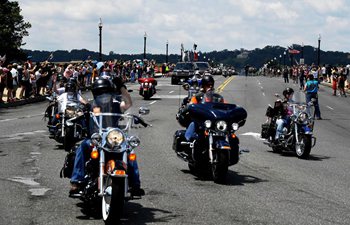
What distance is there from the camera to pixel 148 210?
9031 mm

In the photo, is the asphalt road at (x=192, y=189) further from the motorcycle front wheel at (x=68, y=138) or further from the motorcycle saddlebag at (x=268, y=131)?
the motorcycle saddlebag at (x=268, y=131)

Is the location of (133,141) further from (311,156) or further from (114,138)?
(311,156)

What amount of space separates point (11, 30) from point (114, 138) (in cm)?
6336

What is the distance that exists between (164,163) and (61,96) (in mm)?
3754

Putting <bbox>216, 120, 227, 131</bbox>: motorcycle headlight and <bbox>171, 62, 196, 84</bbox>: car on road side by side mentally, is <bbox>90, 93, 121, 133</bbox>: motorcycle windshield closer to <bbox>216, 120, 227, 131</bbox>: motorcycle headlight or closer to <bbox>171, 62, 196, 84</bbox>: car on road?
<bbox>216, 120, 227, 131</bbox>: motorcycle headlight

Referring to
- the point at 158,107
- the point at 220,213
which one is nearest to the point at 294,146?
the point at 220,213

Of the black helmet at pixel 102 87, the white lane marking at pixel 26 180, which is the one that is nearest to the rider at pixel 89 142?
the black helmet at pixel 102 87

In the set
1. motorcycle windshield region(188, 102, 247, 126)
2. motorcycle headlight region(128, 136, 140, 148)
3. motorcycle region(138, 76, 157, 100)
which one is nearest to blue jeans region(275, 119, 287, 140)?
motorcycle windshield region(188, 102, 247, 126)

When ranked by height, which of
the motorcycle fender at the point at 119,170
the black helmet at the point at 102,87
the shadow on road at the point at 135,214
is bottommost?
the shadow on road at the point at 135,214

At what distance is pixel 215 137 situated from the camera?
38.4 feet

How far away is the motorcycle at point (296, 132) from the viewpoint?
1602 centimetres

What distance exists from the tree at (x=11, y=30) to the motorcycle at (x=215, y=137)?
55557 millimetres

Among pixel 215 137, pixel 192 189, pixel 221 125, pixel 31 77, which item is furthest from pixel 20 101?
pixel 192 189

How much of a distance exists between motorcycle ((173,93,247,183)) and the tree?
55557 millimetres
